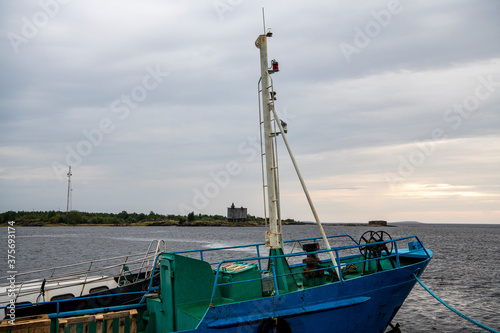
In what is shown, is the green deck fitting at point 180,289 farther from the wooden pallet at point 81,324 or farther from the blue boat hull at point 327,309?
the blue boat hull at point 327,309

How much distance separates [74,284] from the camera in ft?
45.7

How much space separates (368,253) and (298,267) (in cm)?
247

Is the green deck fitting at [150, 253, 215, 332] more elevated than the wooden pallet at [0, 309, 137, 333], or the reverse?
the green deck fitting at [150, 253, 215, 332]

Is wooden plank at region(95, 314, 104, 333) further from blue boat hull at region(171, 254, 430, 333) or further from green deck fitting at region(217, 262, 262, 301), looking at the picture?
green deck fitting at region(217, 262, 262, 301)

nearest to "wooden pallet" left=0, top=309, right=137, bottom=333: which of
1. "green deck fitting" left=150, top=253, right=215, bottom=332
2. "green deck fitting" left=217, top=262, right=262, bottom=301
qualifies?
"green deck fitting" left=150, top=253, right=215, bottom=332

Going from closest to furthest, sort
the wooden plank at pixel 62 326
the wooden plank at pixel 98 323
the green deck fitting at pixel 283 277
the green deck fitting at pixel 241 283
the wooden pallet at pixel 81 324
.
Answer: the wooden pallet at pixel 81 324
the wooden plank at pixel 62 326
the wooden plank at pixel 98 323
the green deck fitting at pixel 241 283
the green deck fitting at pixel 283 277

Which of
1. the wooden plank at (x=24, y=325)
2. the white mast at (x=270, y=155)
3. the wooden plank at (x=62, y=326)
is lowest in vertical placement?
the wooden plank at (x=62, y=326)

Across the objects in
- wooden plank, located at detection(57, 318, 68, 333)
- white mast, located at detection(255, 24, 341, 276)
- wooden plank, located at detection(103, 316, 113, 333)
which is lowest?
wooden plank, located at detection(103, 316, 113, 333)

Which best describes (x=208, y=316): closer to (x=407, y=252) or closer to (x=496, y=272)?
(x=407, y=252)

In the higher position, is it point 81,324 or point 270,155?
point 270,155

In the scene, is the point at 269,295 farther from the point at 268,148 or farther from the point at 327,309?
the point at 268,148

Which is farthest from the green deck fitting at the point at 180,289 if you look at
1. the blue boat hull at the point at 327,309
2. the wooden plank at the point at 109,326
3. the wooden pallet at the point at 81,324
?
the wooden plank at the point at 109,326

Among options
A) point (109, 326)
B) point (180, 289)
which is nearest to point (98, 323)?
point (109, 326)

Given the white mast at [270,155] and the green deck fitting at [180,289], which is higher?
the white mast at [270,155]
